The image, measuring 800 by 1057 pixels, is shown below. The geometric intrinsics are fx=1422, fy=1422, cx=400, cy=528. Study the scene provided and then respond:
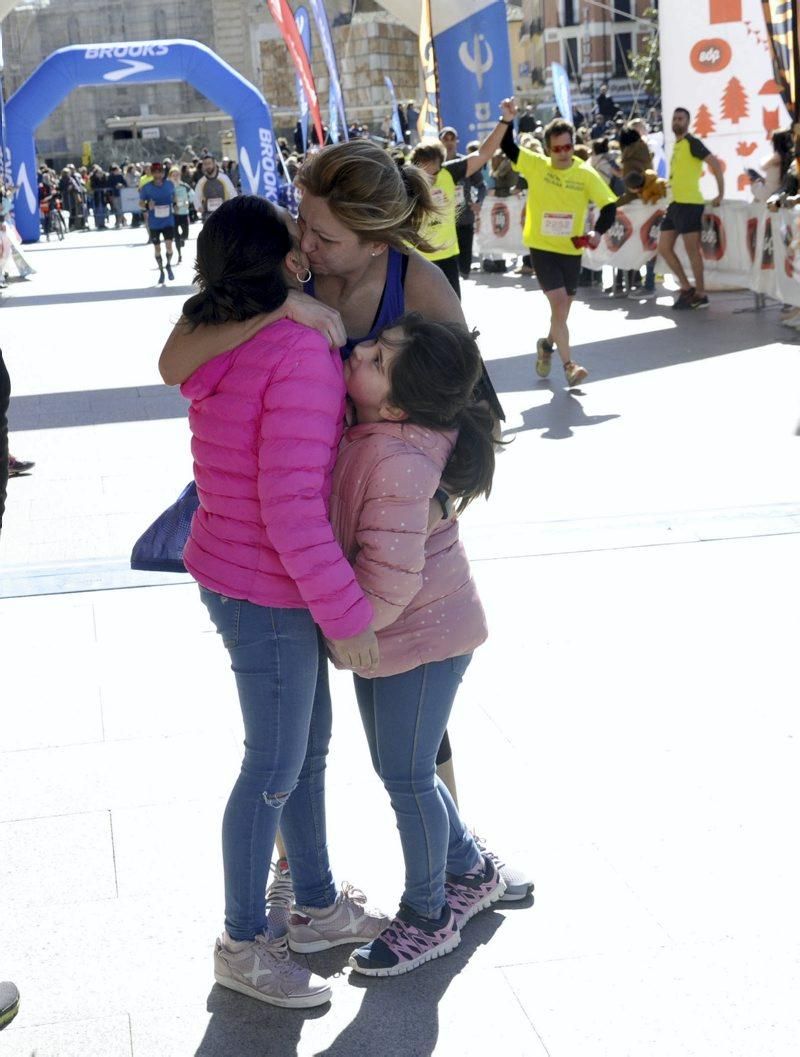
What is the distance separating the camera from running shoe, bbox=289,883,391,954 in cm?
288

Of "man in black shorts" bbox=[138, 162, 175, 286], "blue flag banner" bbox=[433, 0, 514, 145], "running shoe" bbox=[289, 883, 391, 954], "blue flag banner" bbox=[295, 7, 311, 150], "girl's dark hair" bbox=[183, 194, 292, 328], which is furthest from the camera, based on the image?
"blue flag banner" bbox=[295, 7, 311, 150]

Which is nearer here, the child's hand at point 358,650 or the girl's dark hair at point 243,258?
the girl's dark hair at point 243,258

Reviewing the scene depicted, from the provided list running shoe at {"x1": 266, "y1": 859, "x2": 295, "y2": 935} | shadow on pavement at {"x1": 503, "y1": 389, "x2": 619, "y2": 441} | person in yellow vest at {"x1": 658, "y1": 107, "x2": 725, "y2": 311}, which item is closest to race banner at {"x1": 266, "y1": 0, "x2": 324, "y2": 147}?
person in yellow vest at {"x1": 658, "y1": 107, "x2": 725, "y2": 311}

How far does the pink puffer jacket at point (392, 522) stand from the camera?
8.06ft

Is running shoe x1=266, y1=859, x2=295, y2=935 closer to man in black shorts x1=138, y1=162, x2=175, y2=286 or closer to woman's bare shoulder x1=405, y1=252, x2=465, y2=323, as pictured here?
woman's bare shoulder x1=405, y1=252, x2=465, y2=323

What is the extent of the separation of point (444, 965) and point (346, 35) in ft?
223

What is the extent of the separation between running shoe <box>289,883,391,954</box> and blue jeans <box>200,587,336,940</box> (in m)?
0.18

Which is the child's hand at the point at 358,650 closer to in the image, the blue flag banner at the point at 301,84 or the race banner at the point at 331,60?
the race banner at the point at 331,60

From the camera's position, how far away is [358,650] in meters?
2.47

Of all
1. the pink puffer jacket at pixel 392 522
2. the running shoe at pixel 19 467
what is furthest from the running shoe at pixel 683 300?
the pink puffer jacket at pixel 392 522

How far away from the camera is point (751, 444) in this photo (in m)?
7.23

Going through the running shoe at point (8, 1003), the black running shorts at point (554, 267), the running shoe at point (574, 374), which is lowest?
the running shoe at point (8, 1003)

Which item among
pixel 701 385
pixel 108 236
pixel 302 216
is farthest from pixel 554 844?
pixel 108 236

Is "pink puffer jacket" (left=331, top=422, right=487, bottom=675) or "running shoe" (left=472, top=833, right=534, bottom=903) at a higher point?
"pink puffer jacket" (left=331, top=422, right=487, bottom=675)
